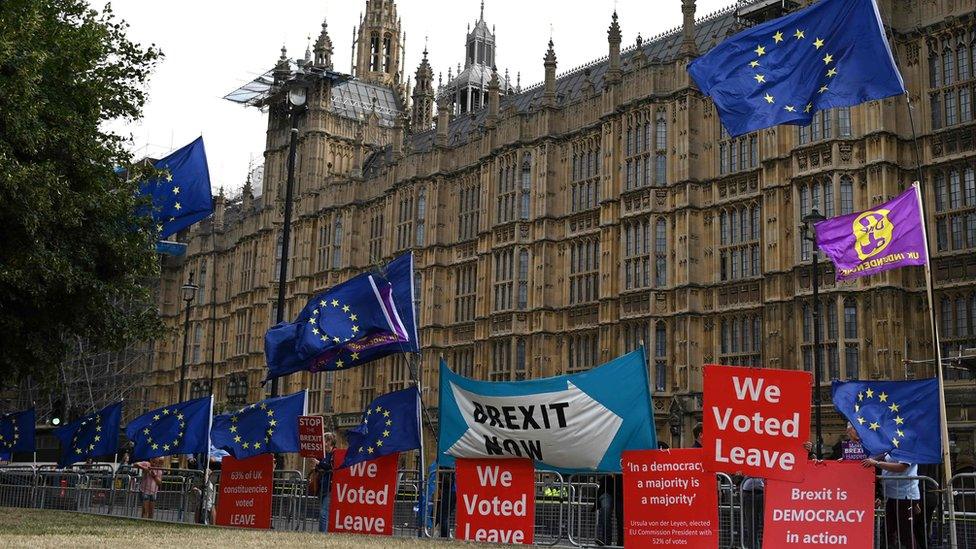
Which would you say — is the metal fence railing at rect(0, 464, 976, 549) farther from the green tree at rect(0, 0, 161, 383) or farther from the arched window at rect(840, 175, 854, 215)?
the arched window at rect(840, 175, 854, 215)

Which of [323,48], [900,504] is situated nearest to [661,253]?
[900,504]

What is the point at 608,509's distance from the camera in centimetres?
1573

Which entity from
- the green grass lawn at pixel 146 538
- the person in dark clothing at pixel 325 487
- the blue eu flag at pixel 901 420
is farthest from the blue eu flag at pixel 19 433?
the blue eu flag at pixel 901 420

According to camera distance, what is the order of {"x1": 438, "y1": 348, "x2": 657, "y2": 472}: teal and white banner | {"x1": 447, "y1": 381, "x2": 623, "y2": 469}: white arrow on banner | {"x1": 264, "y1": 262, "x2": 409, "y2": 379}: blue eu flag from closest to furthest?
{"x1": 438, "y1": 348, "x2": 657, "y2": 472}: teal and white banner < {"x1": 447, "y1": 381, "x2": 623, "y2": 469}: white arrow on banner < {"x1": 264, "y1": 262, "x2": 409, "y2": 379}: blue eu flag

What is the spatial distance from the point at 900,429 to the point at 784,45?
5.37 metres

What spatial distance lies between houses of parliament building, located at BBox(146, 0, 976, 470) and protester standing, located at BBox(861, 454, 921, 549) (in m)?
5.56

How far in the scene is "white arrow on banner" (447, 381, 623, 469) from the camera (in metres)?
13.7

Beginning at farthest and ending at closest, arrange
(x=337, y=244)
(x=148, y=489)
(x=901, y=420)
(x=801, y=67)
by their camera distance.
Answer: (x=337, y=244) → (x=148, y=489) → (x=801, y=67) → (x=901, y=420)

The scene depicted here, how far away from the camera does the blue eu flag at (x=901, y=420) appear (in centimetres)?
1359

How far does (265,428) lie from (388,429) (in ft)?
11.4

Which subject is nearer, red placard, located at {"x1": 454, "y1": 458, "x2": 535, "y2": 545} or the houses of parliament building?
red placard, located at {"x1": 454, "y1": 458, "x2": 535, "y2": 545}

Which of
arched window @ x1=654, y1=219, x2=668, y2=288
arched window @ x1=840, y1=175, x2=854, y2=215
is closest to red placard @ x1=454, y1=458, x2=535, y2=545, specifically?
arched window @ x1=840, y1=175, x2=854, y2=215

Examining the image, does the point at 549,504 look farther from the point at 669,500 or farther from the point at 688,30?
the point at 688,30

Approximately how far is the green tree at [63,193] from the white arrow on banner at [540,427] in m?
7.88
